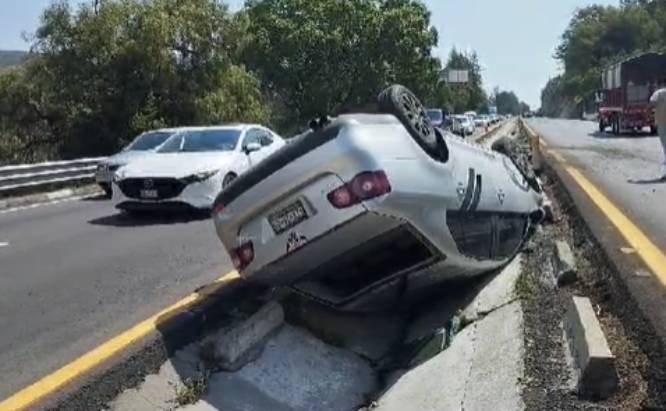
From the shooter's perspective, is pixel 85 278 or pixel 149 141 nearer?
pixel 85 278

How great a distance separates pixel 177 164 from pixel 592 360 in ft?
31.9

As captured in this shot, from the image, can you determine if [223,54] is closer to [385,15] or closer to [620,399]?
[385,15]

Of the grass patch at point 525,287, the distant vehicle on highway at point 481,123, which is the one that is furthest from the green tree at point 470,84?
the grass patch at point 525,287

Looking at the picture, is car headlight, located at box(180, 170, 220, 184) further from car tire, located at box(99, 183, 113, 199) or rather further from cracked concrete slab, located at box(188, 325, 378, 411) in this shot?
cracked concrete slab, located at box(188, 325, 378, 411)

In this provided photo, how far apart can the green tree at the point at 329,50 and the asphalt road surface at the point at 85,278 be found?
3998 cm

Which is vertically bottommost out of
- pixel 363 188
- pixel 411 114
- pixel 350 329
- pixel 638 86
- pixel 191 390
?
pixel 350 329

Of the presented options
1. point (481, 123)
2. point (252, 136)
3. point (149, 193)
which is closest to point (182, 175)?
point (149, 193)

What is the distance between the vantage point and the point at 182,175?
12.7 metres

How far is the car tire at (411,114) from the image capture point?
5.94 metres

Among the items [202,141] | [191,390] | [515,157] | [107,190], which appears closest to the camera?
[191,390]

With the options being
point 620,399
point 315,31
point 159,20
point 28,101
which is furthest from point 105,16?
point 620,399

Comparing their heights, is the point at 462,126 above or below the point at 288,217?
below

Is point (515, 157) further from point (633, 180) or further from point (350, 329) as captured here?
point (633, 180)

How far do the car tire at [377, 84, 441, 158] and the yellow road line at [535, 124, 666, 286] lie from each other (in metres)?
1.85
